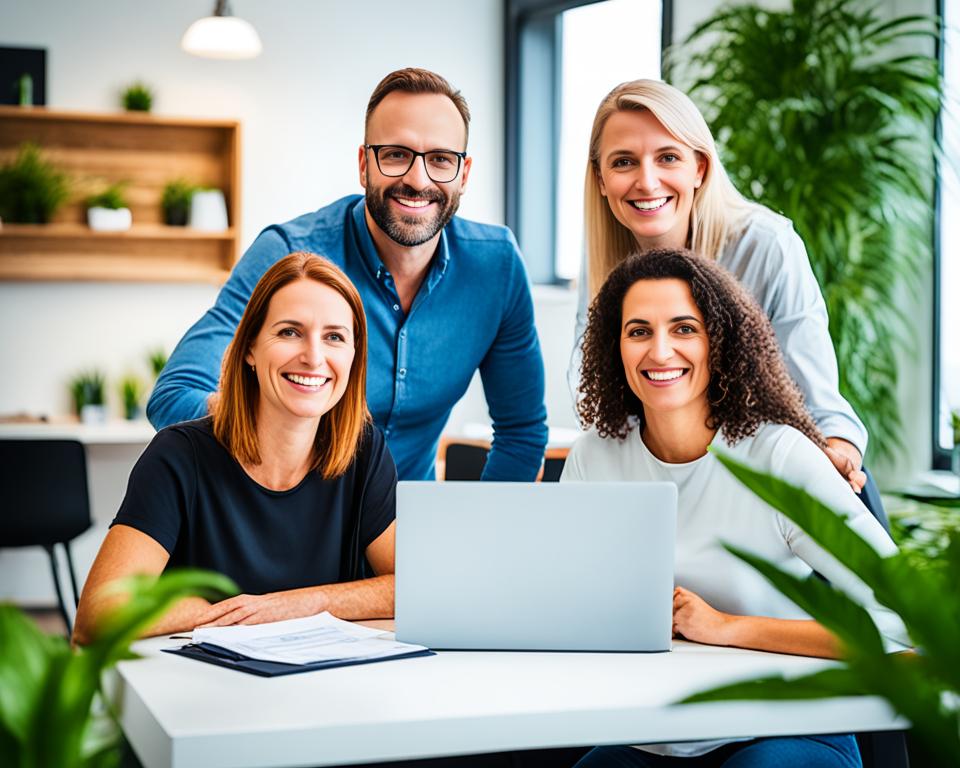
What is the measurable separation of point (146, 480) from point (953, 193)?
2.80 m

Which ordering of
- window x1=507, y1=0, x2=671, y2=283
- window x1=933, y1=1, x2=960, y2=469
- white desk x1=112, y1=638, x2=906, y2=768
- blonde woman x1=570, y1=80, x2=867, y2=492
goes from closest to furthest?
white desk x1=112, y1=638, x2=906, y2=768 < blonde woman x1=570, y1=80, x2=867, y2=492 < window x1=933, y1=1, x2=960, y2=469 < window x1=507, y1=0, x2=671, y2=283

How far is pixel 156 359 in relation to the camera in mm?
5195

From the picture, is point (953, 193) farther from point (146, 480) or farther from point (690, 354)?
point (146, 480)

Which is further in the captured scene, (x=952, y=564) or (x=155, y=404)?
(x=155, y=404)

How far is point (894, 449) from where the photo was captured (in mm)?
3859

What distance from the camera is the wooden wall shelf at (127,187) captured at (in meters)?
5.11

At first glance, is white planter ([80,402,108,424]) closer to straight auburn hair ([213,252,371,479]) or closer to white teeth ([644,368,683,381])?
straight auburn hair ([213,252,371,479])

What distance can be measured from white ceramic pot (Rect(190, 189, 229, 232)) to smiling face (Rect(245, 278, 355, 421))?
3339 millimetres

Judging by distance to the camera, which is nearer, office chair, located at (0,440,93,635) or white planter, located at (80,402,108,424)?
office chair, located at (0,440,93,635)

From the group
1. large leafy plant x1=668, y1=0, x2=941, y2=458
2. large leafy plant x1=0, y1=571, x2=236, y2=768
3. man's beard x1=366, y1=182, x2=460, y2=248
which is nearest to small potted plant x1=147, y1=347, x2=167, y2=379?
large leafy plant x1=668, y1=0, x2=941, y2=458

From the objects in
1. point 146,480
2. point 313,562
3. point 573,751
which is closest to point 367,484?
point 313,562

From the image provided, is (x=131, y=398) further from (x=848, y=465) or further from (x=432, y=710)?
(x=432, y=710)

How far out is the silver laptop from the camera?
1.53 metres

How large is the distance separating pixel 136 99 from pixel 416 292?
10.3 feet
